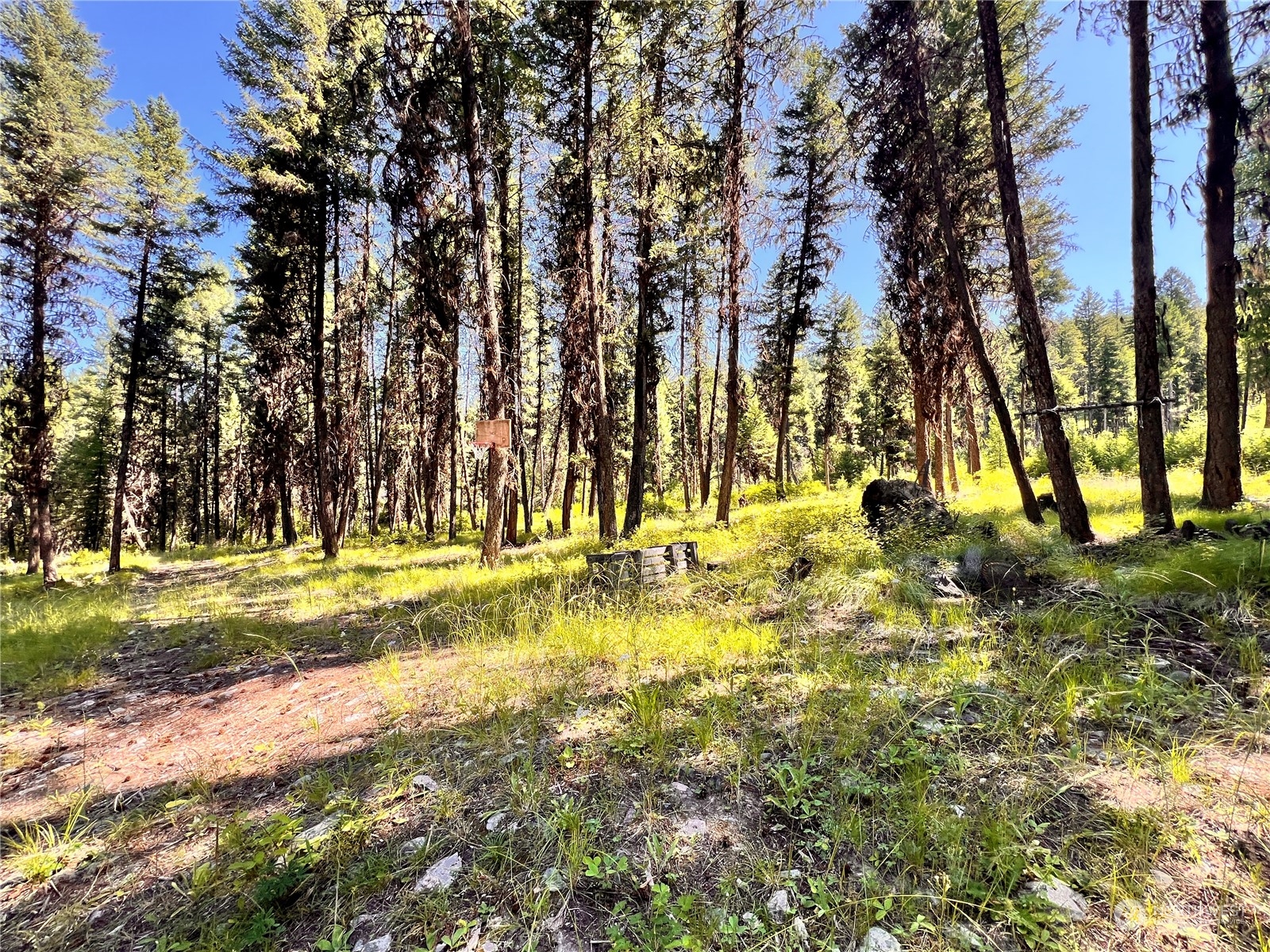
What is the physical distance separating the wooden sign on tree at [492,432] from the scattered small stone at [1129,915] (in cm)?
840

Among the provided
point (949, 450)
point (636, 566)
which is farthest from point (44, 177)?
point (949, 450)

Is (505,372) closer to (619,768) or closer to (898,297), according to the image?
(619,768)

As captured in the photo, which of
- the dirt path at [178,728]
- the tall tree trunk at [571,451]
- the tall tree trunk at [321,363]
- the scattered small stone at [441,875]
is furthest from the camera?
the tall tree trunk at [571,451]

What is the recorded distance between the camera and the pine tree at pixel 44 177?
439 inches

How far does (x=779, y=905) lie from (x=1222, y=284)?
39.1ft

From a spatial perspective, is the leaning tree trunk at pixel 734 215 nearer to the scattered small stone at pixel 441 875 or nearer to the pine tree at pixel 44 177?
the scattered small stone at pixel 441 875

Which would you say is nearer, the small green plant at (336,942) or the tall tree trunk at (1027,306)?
the small green plant at (336,942)

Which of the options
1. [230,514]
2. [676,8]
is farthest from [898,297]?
[230,514]

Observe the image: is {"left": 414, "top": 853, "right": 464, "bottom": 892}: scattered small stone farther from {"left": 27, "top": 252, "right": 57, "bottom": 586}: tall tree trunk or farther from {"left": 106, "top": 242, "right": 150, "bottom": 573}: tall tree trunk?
{"left": 106, "top": 242, "right": 150, "bottom": 573}: tall tree trunk

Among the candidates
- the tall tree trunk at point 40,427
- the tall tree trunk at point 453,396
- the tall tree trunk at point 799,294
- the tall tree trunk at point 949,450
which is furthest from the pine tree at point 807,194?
the tall tree trunk at point 40,427

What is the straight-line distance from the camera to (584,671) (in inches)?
155

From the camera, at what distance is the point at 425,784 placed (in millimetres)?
2648

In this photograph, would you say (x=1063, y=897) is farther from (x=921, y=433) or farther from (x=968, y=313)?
(x=921, y=433)

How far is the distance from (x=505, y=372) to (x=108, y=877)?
26.5 ft
